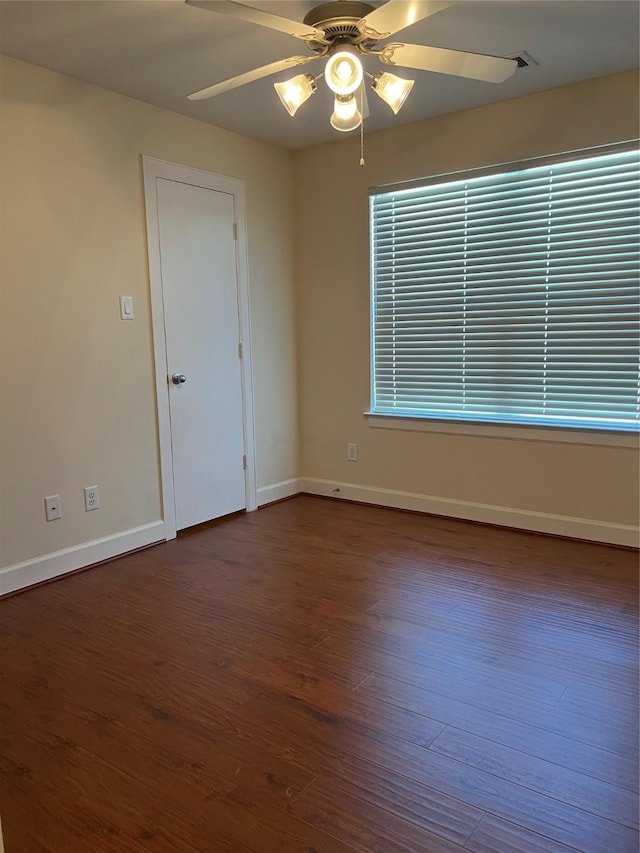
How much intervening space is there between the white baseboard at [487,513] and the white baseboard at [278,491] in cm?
6

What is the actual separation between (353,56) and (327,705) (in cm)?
218

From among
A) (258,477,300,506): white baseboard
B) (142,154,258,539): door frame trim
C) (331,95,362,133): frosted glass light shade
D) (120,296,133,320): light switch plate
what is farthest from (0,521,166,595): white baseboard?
(331,95,362,133): frosted glass light shade

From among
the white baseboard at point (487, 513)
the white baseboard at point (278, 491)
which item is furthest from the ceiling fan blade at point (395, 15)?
the white baseboard at point (278, 491)

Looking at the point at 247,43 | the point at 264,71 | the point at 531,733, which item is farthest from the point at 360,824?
the point at 247,43

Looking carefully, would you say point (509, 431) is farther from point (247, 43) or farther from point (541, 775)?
point (247, 43)

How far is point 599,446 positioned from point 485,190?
5.32ft

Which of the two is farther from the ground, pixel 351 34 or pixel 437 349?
pixel 351 34

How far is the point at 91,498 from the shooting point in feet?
10.4

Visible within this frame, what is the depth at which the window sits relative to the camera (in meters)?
3.15

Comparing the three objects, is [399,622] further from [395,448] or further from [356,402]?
[356,402]

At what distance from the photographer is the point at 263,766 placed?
169 centimetres

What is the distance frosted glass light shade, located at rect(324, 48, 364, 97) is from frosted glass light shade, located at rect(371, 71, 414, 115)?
163 millimetres

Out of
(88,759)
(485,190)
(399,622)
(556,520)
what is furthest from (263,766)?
(485,190)

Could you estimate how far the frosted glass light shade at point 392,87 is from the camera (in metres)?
2.16
